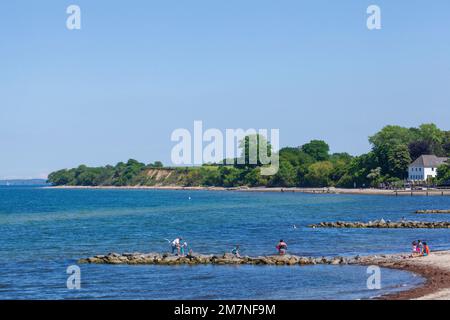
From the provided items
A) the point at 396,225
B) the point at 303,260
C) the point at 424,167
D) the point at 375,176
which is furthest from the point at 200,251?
the point at 375,176

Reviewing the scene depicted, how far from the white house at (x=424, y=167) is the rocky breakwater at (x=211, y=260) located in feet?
453

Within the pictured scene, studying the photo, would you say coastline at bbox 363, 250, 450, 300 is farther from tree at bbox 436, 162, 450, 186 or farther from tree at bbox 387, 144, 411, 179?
tree at bbox 387, 144, 411, 179

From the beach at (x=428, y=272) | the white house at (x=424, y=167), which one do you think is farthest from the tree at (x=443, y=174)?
the beach at (x=428, y=272)

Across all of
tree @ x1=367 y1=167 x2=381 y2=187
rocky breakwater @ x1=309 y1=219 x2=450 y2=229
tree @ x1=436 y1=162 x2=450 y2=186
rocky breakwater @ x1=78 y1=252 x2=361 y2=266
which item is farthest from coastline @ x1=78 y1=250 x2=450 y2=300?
tree @ x1=367 y1=167 x2=381 y2=187

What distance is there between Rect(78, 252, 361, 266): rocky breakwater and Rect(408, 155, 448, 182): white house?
138 metres

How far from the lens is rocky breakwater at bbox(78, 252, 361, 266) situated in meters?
47.6

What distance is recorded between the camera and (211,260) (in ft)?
161

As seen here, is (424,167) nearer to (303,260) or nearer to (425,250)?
(425,250)

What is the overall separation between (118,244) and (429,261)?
2871 cm

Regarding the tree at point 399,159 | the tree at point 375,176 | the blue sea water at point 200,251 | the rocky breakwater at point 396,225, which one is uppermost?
the tree at point 399,159

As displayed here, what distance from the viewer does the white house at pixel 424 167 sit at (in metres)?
181

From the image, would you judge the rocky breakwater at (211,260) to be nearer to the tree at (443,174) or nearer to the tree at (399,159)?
the tree at (443,174)
